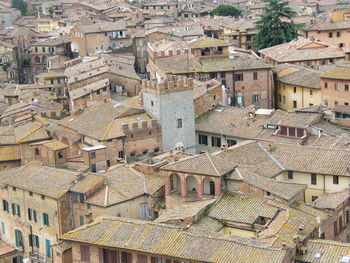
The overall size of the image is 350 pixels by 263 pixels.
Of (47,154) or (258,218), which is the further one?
(47,154)

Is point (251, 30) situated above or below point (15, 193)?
above

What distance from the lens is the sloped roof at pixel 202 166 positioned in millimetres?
53375

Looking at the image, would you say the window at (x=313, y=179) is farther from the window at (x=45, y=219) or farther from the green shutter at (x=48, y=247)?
the green shutter at (x=48, y=247)

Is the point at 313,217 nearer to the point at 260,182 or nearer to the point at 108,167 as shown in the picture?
the point at 260,182

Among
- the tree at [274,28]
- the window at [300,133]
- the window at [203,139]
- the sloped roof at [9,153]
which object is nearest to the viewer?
the window at [300,133]

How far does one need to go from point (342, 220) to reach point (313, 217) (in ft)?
13.7

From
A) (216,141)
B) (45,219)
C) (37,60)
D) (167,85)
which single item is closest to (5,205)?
(45,219)

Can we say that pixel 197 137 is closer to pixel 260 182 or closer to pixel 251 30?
pixel 260 182

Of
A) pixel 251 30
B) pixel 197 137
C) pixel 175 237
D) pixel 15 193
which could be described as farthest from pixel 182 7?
pixel 175 237

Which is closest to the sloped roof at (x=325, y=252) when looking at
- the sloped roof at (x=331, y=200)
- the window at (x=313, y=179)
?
the sloped roof at (x=331, y=200)

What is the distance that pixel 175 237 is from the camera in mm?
46344

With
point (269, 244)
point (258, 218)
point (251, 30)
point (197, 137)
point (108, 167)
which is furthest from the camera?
point (251, 30)

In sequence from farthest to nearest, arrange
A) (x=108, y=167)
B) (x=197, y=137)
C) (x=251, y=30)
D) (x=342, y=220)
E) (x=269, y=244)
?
(x=251, y=30)
(x=197, y=137)
(x=108, y=167)
(x=342, y=220)
(x=269, y=244)

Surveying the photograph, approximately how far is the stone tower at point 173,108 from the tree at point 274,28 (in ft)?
128
